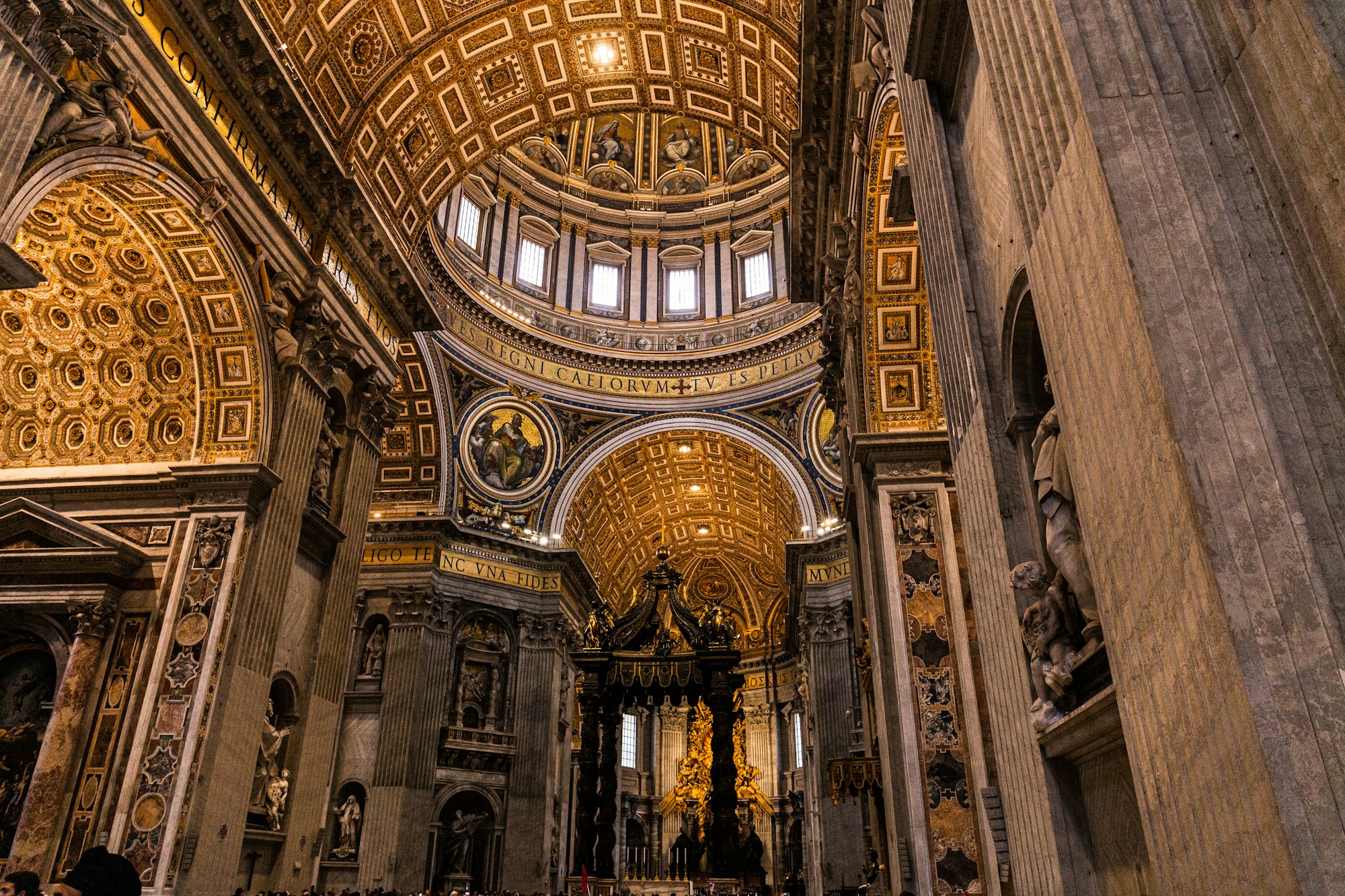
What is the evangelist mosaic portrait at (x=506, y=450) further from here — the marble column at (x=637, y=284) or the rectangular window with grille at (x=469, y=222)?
the marble column at (x=637, y=284)

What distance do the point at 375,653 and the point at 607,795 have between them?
6966 mm

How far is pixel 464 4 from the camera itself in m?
13.4

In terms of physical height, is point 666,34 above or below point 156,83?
above

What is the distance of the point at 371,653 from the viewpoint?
20.8 metres

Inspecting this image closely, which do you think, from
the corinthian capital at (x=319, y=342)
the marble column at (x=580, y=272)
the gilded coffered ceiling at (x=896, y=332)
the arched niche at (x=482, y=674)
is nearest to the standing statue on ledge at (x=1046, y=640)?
the gilded coffered ceiling at (x=896, y=332)

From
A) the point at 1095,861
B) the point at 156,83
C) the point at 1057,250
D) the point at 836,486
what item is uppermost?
the point at 836,486

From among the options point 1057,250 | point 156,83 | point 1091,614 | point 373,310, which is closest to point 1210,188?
point 1057,250

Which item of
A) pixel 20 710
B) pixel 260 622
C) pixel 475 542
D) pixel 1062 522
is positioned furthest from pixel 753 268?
pixel 1062 522

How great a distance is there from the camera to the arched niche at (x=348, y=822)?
18.5 meters

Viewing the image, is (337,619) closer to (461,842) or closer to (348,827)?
(348,827)

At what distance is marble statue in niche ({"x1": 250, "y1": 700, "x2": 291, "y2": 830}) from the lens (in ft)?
33.6

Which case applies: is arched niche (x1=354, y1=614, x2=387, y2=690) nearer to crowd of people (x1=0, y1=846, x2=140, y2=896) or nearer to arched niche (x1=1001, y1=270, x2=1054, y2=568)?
crowd of people (x1=0, y1=846, x2=140, y2=896)

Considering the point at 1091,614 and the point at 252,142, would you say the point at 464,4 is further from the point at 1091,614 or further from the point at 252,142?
the point at 1091,614

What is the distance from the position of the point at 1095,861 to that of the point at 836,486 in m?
21.1
